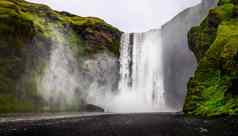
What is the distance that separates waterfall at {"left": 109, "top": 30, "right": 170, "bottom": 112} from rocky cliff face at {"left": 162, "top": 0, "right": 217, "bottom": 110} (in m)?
2.79

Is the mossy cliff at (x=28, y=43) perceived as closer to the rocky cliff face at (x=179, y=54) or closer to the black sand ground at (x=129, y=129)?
the rocky cliff face at (x=179, y=54)

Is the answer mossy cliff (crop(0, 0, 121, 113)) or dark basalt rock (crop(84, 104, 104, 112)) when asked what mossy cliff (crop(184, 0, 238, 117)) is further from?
mossy cliff (crop(0, 0, 121, 113))

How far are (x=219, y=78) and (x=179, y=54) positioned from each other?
45680mm

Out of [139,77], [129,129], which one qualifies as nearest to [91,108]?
[139,77]

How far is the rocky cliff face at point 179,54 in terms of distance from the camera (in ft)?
287

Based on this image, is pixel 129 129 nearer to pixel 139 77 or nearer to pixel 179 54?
pixel 139 77

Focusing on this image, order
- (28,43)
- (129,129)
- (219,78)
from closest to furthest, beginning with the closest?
(129,129)
(219,78)
(28,43)

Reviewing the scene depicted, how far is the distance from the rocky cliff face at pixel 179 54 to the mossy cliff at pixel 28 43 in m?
22.7

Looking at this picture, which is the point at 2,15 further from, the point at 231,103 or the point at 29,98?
the point at 231,103

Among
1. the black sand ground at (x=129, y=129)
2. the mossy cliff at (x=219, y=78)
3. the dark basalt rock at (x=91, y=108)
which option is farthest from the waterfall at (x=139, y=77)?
the black sand ground at (x=129, y=129)

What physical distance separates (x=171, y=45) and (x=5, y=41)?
56.6 meters

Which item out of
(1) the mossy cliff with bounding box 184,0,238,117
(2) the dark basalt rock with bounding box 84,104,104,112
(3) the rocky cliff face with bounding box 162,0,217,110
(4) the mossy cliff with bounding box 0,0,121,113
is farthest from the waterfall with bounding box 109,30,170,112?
(1) the mossy cliff with bounding box 184,0,238,117

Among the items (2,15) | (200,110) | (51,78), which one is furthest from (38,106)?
(200,110)

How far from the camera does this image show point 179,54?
91.6 metres
